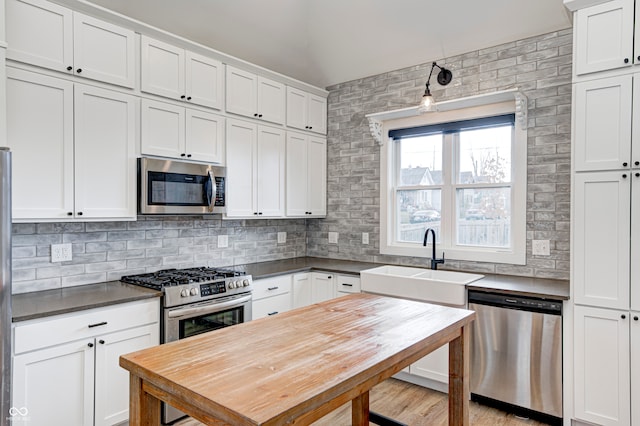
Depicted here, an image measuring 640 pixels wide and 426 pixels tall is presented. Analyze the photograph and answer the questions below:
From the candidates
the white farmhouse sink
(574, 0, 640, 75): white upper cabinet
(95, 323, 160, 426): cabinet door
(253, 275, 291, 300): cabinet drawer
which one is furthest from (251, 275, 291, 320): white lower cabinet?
(574, 0, 640, 75): white upper cabinet

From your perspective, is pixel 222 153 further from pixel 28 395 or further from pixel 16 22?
pixel 28 395

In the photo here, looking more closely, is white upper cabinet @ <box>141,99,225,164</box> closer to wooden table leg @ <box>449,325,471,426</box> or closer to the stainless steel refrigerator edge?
the stainless steel refrigerator edge

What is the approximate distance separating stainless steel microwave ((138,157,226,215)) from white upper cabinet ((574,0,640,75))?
2.75 m

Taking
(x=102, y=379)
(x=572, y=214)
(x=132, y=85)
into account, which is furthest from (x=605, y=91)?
(x=102, y=379)

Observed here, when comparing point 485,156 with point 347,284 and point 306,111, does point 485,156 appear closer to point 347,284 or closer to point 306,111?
point 347,284

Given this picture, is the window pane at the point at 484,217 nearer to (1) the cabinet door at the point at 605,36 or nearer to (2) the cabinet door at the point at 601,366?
(2) the cabinet door at the point at 601,366

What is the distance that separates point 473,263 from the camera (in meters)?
3.52

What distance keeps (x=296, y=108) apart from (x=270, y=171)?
78 cm

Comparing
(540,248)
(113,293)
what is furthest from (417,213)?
(113,293)

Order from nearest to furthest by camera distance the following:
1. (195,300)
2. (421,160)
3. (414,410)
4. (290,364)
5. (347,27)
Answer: (290,364), (195,300), (414,410), (347,27), (421,160)

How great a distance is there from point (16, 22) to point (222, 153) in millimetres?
1574

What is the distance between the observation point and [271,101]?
3832 mm

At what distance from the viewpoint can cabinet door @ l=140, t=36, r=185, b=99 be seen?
2.86m

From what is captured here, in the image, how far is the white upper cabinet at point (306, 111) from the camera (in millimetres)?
4074
